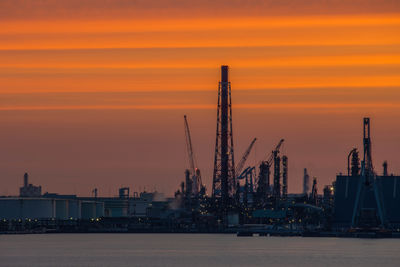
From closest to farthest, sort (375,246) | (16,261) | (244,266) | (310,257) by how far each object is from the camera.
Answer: (244,266) → (16,261) → (310,257) → (375,246)

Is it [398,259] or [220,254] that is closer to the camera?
[398,259]

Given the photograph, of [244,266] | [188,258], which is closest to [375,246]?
[188,258]

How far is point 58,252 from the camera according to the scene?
156 m

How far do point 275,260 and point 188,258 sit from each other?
10.6 metres

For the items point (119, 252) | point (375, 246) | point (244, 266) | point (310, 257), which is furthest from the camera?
point (375, 246)

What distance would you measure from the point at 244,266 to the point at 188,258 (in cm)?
1697

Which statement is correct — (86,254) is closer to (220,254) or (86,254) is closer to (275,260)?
(220,254)

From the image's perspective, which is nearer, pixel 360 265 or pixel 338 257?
pixel 360 265

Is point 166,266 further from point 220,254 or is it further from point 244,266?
point 220,254

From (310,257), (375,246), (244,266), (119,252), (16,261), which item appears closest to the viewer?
(244,266)

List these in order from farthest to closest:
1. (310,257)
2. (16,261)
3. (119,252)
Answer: (119,252) → (310,257) → (16,261)

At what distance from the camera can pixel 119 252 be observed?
15375cm

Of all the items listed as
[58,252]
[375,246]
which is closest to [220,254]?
[58,252]

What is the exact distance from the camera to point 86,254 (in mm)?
145875
